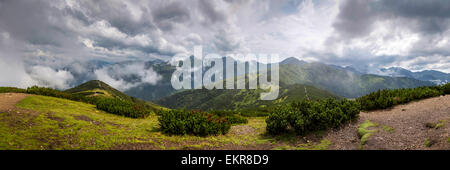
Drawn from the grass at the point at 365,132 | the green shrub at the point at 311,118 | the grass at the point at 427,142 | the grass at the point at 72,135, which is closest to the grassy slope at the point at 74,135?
the grass at the point at 72,135

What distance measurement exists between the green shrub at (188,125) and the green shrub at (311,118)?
3277 mm

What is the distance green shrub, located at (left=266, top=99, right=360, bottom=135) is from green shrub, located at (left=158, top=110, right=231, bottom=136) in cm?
328

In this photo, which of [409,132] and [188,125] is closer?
[409,132]

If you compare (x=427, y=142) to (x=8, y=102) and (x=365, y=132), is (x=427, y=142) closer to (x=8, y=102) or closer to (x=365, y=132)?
(x=365, y=132)

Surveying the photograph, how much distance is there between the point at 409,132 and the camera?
28.3ft

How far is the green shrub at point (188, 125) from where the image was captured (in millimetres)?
10461

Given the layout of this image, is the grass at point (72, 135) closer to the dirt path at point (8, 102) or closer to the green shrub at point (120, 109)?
the dirt path at point (8, 102)

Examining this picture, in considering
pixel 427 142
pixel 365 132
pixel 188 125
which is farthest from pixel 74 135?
pixel 427 142

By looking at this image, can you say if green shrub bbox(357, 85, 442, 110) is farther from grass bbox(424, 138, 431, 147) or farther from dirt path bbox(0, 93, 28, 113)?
dirt path bbox(0, 93, 28, 113)

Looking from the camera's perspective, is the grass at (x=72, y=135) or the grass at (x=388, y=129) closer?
the grass at (x=72, y=135)

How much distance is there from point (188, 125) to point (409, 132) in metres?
10.7

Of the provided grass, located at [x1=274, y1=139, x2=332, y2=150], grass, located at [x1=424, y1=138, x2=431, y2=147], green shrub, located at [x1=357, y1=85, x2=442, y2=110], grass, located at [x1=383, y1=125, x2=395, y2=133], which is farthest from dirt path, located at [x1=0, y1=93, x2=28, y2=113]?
green shrub, located at [x1=357, y1=85, x2=442, y2=110]

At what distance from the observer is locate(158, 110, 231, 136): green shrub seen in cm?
1046
